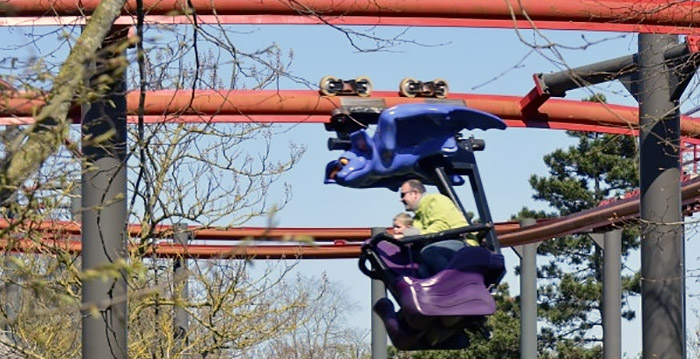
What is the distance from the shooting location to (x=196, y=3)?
28.8 feet

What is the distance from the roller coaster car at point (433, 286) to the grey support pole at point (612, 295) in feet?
34.0

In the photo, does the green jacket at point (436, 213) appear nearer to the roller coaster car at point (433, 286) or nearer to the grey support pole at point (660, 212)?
the roller coaster car at point (433, 286)

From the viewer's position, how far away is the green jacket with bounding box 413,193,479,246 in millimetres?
8141

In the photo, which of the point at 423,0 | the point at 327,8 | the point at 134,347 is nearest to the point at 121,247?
the point at 327,8

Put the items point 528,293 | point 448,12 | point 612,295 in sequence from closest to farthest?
point 448,12 → point 612,295 → point 528,293

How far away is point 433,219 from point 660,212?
177 centimetres

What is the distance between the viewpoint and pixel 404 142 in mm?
8266

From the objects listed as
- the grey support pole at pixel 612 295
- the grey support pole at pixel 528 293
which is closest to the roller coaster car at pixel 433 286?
the grey support pole at pixel 612 295

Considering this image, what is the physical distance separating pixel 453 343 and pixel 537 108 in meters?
3.51

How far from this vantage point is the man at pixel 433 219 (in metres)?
8.16

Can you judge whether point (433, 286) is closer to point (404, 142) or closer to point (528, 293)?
point (404, 142)

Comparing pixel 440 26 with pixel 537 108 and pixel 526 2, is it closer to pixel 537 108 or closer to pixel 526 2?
pixel 526 2

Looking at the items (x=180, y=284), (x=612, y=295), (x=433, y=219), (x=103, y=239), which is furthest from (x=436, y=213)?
(x=612, y=295)

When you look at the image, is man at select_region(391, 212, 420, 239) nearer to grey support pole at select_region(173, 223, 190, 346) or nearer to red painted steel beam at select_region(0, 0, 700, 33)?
red painted steel beam at select_region(0, 0, 700, 33)
